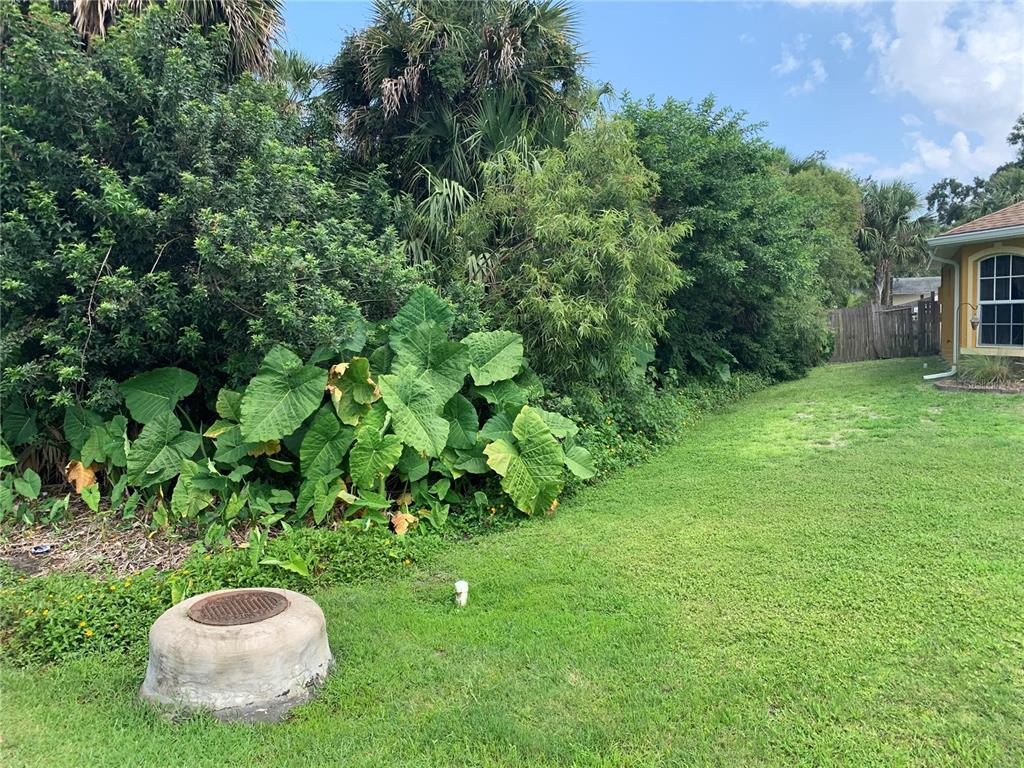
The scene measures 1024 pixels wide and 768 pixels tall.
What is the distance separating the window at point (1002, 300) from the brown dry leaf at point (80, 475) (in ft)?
37.6

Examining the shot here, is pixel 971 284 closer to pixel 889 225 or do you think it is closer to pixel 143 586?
pixel 143 586

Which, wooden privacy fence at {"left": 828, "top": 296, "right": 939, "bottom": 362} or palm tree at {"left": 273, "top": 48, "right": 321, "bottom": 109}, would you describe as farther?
wooden privacy fence at {"left": 828, "top": 296, "right": 939, "bottom": 362}

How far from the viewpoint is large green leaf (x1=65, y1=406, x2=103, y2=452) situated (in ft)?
15.3

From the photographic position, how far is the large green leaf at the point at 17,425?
4.66m

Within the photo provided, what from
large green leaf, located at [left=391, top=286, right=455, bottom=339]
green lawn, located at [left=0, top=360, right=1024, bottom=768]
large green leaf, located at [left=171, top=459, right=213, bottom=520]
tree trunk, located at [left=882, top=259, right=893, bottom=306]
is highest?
tree trunk, located at [left=882, top=259, right=893, bottom=306]

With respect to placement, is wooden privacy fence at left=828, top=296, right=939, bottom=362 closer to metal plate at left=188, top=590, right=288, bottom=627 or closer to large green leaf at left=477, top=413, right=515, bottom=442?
large green leaf at left=477, top=413, right=515, bottom=442

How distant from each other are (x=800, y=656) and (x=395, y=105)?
263 inches

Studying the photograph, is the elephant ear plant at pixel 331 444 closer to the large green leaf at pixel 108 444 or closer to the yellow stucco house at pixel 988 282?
the large green leaf at pixel 108 444

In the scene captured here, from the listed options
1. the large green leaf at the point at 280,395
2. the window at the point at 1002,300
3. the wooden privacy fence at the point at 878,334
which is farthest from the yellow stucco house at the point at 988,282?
the large green leaf at the point at 280,395

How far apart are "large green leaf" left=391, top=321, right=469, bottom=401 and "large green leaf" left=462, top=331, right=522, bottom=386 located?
0.18 meters

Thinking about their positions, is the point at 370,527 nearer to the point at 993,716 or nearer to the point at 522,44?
the point at 993,716

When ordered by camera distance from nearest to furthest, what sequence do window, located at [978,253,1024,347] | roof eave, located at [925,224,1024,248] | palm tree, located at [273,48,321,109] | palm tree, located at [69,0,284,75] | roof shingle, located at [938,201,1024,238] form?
palm tree, located at [69,0,284,75], palm tree, located at [273,48,321,109], roof eave, located at [925,224,1024,248], roof shingle, located at [938,201,1024,238], window, located at [978,253,1024,347]

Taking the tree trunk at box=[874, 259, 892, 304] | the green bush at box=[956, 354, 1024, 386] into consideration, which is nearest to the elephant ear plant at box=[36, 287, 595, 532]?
the green bush at box=[956, 354, 1024, 386]

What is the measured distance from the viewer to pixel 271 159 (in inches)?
199
